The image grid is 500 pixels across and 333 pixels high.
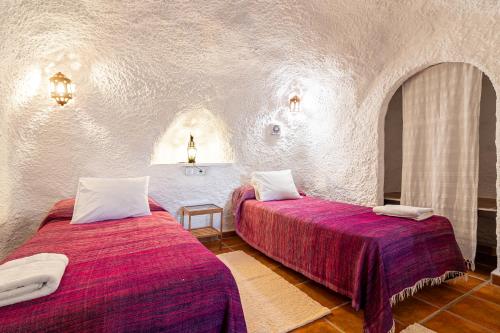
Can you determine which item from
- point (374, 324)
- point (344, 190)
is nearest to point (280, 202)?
point (344, 190)

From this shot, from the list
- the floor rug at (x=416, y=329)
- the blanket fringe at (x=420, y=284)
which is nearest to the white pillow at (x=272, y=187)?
the blanket fringe at (x=420, y=284)

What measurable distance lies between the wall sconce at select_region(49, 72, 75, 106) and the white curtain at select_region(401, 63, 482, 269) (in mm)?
3632

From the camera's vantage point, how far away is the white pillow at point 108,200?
7.11ft

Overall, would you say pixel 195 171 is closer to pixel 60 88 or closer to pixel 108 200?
pixel 108 200

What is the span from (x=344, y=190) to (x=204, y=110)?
2229mm

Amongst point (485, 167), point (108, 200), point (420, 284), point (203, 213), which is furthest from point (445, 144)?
point (108, 200)

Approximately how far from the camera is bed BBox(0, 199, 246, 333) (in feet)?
3.14

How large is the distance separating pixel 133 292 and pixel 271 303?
1192 mm

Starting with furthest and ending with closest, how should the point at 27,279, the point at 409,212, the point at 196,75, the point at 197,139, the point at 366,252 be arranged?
the point at 197,139
the point at 196,75
the point at 409,212
the point at 366,252
the point at 27,279

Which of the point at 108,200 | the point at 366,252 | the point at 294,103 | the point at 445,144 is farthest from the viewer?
the point at 294,103

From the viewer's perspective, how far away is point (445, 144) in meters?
2.67

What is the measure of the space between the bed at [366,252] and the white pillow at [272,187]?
453 mm

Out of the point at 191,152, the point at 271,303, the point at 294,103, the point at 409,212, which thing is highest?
the point at 294,103

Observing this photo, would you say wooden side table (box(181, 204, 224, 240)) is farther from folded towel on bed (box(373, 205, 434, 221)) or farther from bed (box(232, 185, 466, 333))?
folded towel on bed (box(373, 205, 434, 221))
